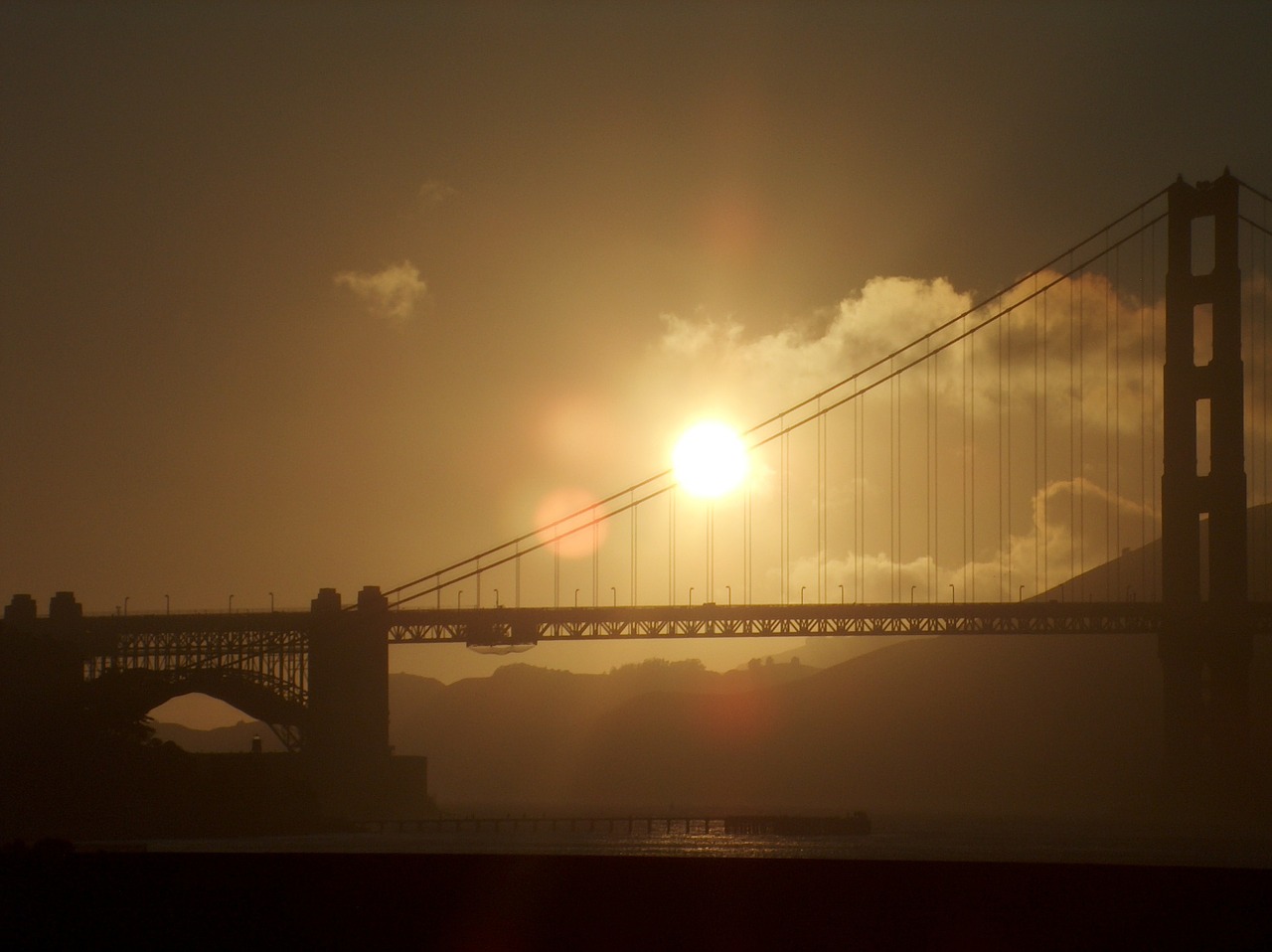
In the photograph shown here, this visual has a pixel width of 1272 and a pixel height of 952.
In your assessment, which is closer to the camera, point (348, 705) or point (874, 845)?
point (874, 845)

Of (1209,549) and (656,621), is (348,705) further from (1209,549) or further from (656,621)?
(1209,549)

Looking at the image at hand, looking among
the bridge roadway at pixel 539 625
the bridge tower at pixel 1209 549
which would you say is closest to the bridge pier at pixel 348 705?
the bridge roadway at pixel 539 625

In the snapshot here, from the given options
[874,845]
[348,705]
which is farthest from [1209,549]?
[348,705]

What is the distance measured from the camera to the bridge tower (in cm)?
10156

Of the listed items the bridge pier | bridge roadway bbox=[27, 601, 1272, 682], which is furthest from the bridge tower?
the bridge pier

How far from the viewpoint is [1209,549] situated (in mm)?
104625

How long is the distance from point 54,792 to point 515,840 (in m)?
40.1

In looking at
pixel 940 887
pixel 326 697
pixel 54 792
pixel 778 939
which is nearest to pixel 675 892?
pixel 778 939

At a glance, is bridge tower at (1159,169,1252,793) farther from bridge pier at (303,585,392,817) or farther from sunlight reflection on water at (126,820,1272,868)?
bridge pier at (303,585,392,817)

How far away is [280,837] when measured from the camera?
103 m

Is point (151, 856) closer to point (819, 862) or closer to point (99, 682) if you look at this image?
point (819, 862)

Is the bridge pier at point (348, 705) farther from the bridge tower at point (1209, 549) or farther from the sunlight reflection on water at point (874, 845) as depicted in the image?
the bridge tower at point (1209, 549)

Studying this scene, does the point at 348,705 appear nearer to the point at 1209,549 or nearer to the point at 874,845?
the point at 874,845

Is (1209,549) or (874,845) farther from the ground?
(1209,549)
